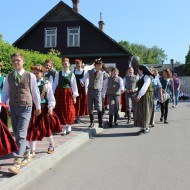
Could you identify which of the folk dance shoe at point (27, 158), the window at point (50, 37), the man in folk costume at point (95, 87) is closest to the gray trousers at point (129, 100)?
the man in folk costume at point (95, 87)

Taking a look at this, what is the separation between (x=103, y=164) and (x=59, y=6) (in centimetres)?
2868

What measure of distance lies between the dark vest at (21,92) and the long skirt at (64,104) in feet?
10.9

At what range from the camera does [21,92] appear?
5586mm

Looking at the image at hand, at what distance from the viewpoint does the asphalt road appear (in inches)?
211

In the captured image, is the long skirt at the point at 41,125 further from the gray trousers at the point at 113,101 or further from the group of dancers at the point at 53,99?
the gray trousers at the point at 113,101

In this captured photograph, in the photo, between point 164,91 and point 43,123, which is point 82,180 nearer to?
point 43,123

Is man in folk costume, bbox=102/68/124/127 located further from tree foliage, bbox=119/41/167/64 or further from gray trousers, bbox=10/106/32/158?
tree foliage, bbox=119/41/167/64

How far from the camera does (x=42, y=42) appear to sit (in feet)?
112

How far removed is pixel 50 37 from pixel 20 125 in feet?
96.8

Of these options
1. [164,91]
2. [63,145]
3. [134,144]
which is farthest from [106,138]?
[164,91]

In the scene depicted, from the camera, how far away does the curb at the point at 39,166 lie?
5.05m

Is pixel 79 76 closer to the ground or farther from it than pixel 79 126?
farther from it

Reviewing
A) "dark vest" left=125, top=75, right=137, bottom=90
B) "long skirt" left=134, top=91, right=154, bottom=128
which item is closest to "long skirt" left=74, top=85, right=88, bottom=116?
"dark vest" left=125, top=75, right=137, bottom=90

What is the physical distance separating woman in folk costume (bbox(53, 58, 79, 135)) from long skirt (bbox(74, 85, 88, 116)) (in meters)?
2.09
